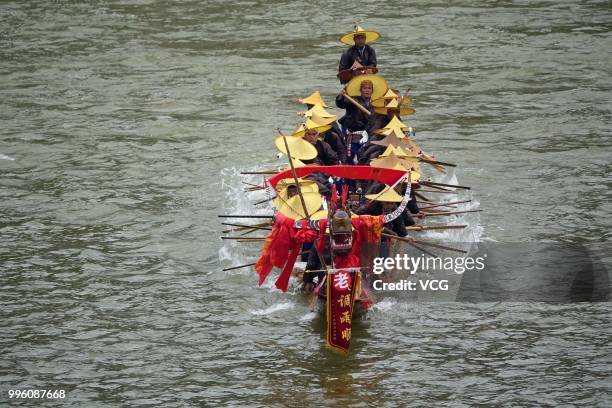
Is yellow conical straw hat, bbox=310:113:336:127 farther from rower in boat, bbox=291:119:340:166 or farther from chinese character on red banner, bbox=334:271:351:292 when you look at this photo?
chinese character on red banner, bbox=334:271:351:292

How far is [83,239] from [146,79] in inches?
383

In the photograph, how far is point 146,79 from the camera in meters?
24.9

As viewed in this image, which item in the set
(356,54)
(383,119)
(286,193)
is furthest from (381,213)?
(356,54)

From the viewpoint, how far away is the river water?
11750 mm

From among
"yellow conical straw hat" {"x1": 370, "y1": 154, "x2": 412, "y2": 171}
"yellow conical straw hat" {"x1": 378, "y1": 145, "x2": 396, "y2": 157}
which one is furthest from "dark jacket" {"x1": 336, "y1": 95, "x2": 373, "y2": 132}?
"yellow conical straw hat" {"x1": 370, "y1": 154, "x2": 412, "y2": 171}

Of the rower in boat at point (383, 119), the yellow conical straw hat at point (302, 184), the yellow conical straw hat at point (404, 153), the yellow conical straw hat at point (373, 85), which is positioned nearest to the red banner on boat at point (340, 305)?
the yellow conical straw hat at point (302, 184)

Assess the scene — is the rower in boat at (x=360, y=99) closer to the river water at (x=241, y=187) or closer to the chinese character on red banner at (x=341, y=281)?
the river water at (x=241, y=187)

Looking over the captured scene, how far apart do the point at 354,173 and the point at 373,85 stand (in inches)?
128

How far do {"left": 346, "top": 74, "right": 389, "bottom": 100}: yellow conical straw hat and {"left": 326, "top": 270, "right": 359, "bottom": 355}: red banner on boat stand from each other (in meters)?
5.45

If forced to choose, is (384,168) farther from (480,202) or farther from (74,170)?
(74,170)

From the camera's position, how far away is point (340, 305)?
461 inches

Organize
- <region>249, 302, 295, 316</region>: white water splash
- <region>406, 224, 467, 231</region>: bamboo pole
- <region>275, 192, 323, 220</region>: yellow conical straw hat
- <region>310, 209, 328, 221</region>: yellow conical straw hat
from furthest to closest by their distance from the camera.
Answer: <region>406, 224, 467, 231</region>: bamboo pole < <region>249, 302, 295, 316</region>: white water splash < <region>275, 192, 323, 220</region>: yellow conical straw hat < <region>310, 209, 328, 221</region>: yellow conical straw hat

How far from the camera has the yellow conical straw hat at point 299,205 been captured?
12734 mm

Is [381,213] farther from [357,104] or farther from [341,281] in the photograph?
[357,104]
